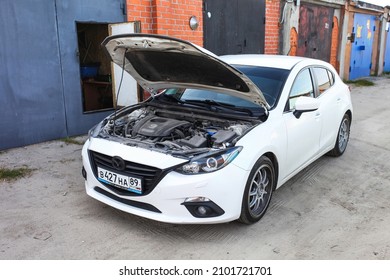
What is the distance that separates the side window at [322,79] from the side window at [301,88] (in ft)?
0.92

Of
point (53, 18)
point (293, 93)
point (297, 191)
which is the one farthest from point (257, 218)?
point (53, 18)

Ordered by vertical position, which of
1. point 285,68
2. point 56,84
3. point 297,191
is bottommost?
point 297,191

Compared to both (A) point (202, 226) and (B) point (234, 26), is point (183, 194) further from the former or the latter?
(B) point (234, 26)

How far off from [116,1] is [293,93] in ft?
13.8

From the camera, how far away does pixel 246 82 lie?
357 cm

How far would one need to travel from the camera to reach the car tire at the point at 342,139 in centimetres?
567

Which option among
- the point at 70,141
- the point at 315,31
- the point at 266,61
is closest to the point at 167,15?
the point at 70,141

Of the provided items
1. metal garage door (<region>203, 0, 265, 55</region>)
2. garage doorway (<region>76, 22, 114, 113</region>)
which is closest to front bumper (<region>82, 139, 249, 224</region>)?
garage doorway (<region>76, 22, 114, 113</region>)

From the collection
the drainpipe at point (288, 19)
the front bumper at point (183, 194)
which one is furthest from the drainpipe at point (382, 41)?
the front bumper at point (183, 194)

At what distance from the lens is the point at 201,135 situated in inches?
144

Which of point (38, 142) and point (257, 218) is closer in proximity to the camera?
point (257, 218)

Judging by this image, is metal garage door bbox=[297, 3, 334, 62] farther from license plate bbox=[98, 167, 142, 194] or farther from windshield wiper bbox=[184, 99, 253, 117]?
license plate bbox=[98, 167, 142, 194]
